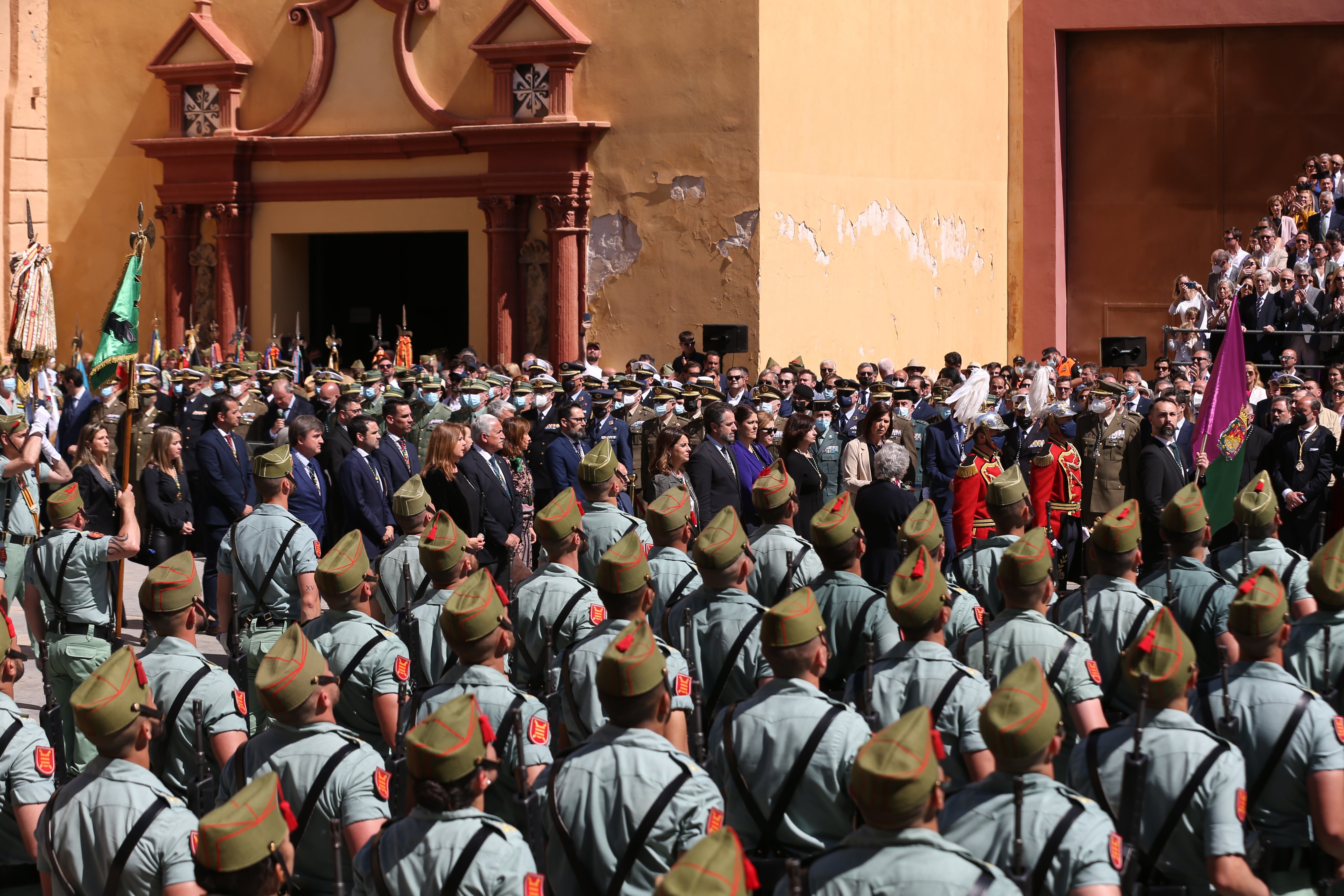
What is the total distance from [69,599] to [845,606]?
3.85 meters

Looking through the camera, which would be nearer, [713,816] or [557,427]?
[713,816]

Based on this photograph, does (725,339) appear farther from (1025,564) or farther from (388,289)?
(1025,564)

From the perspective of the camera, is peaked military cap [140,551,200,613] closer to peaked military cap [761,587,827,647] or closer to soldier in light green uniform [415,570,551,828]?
soldier in light green uniform [415,570,551,828]

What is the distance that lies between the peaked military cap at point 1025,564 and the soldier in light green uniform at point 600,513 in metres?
2.86

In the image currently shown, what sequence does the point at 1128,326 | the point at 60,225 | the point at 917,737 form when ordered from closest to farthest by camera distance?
the point at 917,737, the point at 60,225, the point at 1128,326

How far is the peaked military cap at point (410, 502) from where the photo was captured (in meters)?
8.75

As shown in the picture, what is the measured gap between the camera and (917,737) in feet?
13.7

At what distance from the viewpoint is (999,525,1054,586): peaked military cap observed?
6.38 m

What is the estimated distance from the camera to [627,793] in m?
4.81

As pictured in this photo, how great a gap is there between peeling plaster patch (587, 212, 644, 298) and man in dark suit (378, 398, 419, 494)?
29.3 ft

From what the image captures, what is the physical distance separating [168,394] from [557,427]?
576 centimetres

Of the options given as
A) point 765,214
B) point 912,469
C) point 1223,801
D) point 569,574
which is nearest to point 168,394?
point 765,214

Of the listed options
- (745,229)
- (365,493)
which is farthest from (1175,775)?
(745,229)

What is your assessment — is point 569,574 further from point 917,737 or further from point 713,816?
point 917,737
